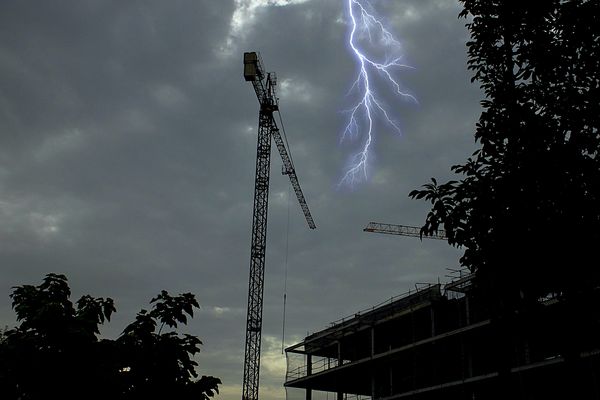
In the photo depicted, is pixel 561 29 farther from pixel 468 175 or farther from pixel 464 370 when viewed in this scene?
pixel 464 370

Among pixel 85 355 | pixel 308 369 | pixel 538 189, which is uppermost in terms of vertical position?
pixel 308 369

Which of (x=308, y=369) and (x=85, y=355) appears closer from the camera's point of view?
(x=85, y=355)

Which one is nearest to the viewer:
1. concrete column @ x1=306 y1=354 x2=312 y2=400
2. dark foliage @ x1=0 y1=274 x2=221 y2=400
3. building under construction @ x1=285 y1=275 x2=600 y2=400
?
dark foliage @ x1=0 y1=274 x2=221 y2=400

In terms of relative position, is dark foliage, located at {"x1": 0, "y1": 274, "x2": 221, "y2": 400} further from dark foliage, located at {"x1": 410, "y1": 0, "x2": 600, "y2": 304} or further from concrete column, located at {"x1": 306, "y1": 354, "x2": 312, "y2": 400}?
concrete column, located at {"x1": 306, "y1": 354, "x2": 312, "y2": 400}

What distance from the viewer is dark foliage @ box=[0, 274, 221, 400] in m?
8.89

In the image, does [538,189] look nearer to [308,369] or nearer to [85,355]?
[85,355]

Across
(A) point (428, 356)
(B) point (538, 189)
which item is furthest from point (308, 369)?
(B) point (538, 189)

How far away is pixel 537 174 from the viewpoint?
10.0 meters

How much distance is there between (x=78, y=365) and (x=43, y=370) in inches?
18.2

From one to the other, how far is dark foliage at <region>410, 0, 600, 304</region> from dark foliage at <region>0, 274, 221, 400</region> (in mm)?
4637

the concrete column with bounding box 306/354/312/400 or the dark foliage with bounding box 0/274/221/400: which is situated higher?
the concrete column with bounding box 306/354/312/400

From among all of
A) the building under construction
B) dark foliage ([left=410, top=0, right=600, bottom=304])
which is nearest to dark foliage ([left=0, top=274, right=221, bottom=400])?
dark foliage ([left=410, top=0, right=600, bottom=304])

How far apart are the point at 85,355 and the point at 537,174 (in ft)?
24.0

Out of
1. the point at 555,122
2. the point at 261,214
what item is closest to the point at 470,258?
the point at 555,122
